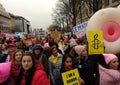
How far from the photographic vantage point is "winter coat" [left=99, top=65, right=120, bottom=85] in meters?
6.68

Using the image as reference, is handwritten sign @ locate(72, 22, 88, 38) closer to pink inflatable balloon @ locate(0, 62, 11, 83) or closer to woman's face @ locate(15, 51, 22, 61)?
woman's face @ locate(15, 51, 22, 61)

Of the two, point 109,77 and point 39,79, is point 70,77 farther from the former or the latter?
point 39,79

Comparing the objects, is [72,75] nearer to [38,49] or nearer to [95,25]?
[38,49]

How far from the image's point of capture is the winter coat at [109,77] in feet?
21.9

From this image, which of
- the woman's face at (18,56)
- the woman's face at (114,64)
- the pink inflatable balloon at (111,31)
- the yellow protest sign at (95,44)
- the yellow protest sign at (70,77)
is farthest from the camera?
the pink inflatable balloon at (111,31)

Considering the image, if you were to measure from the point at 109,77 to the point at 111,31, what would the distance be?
7.53 meters

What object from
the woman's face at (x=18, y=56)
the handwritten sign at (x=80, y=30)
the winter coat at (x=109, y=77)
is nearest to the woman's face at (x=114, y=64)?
the winter coat at (x=109, y=77)

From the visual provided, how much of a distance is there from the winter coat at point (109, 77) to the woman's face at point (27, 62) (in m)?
1.21

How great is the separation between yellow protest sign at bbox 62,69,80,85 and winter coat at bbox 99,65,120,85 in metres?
0.76

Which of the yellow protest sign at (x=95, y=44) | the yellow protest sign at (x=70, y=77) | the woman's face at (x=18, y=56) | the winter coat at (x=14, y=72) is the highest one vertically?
the yellow protest sign at (x=95, y=44)

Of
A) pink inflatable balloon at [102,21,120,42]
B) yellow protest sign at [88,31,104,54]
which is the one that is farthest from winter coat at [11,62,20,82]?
pink inflatable balloon at [102,21,120,42]

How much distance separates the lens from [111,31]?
46.3ft

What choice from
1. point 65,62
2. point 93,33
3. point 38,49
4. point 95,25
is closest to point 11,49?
point 38,49

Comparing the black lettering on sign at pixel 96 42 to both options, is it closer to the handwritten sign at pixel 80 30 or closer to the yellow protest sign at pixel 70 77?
the yellow protest sign at pixel 70 77
